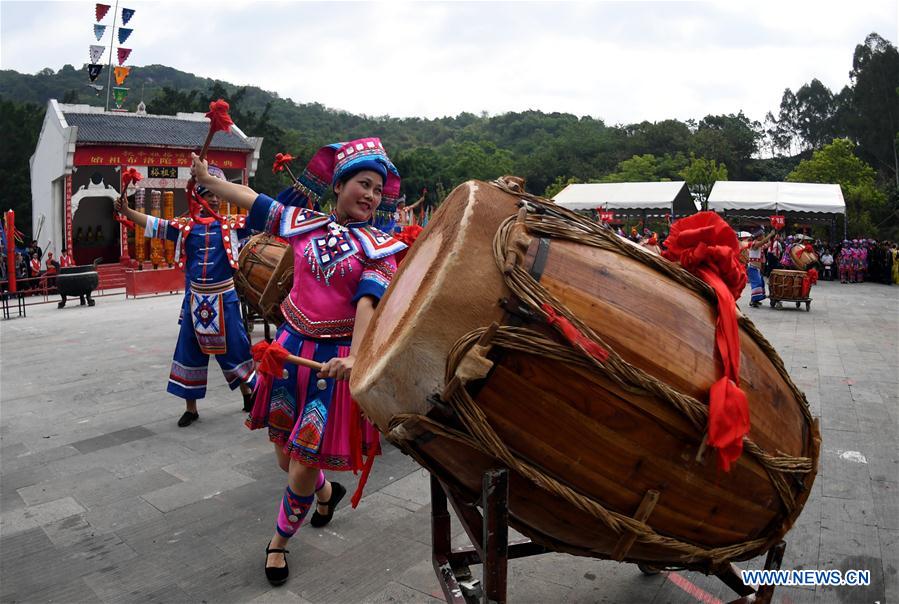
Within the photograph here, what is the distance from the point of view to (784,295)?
11242 millimetres

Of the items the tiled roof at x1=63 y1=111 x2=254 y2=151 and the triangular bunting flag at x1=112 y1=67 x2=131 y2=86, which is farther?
the triangular bunting flag at x1=112 y1=67 x2=131 y2=86

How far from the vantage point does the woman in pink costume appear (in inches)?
99.8

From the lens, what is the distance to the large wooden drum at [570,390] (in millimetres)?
1401

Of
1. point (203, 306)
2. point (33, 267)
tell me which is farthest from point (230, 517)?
point (33, 267)

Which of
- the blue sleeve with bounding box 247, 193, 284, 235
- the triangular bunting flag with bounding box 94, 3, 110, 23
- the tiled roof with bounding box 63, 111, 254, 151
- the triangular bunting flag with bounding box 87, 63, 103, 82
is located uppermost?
the triangular bunting flag with bounding box 94, 3, 110, 23

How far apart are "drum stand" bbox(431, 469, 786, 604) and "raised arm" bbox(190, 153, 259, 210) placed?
4.62 feet

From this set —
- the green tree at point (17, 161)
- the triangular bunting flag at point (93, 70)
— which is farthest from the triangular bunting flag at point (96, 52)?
the green tree at point (17, 161)

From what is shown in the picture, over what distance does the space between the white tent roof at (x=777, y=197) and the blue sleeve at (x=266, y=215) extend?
1642 cm

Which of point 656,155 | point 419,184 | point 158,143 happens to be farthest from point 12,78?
point 656,155

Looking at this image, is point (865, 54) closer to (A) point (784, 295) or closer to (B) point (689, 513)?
(A) point (784, 295)

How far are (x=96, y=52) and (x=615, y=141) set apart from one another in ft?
150

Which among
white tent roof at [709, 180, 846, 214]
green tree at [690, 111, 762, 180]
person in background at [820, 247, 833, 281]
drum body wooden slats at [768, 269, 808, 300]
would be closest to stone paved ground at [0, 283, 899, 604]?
drum body wooden slats at [768, 269, 808, 300]

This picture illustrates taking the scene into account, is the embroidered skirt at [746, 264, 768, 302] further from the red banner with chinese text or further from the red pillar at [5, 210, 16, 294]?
the red banner with chinese text

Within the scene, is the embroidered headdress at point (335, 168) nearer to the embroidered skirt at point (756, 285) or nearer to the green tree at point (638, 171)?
the embroidered skirt at point (756, 285)
